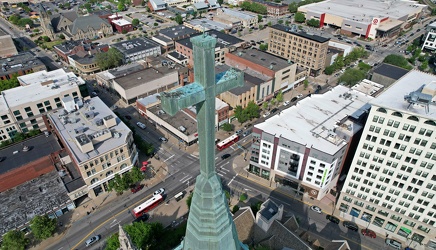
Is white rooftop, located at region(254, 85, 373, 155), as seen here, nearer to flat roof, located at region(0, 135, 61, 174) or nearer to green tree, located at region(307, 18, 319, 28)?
flat roof, located at region(0, 135, 61, 174)

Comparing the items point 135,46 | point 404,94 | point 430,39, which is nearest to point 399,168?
point 404,94

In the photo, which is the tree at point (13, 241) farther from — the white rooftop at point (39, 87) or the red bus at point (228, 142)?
the red bus at point (228, 142)

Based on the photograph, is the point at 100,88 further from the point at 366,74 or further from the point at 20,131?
the point at 366,74

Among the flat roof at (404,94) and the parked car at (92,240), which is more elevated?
the flat roof at (404,94)

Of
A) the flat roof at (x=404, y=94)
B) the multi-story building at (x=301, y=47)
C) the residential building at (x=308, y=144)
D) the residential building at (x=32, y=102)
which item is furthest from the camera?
the multi-story building at (x=301, y=47)

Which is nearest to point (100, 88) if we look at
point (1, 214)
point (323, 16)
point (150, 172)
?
point (150, 172)

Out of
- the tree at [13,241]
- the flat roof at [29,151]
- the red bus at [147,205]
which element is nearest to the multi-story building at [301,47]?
the red bus at [147,205]
